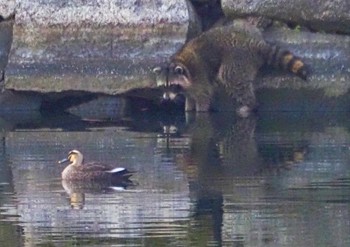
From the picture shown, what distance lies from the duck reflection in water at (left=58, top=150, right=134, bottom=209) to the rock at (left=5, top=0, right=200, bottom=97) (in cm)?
675

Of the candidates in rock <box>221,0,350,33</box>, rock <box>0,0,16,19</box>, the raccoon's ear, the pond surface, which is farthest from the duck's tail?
rock <box>0,0,16,19</box>

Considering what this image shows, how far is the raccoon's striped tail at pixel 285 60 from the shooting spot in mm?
18688

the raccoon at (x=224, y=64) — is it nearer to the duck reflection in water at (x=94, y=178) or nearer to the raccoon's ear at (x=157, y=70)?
the raccoon's ear at (x=157, y=70)

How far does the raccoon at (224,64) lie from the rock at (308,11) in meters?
0.54

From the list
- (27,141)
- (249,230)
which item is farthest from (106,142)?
(249,230)

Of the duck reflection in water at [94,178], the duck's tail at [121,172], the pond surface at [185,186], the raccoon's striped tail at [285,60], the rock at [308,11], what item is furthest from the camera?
the rock at [308,11]

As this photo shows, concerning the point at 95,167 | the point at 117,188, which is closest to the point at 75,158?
the point at 95,167

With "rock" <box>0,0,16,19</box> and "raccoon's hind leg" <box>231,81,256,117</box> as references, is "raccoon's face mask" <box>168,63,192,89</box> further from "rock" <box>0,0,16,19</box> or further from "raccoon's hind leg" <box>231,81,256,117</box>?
"rock" <box>0,0,16,19</box>

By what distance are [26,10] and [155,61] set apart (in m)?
1.92

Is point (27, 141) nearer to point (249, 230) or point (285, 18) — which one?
point (285, 18)

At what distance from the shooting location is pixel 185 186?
11.8 m

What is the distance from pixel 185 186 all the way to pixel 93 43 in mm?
7675

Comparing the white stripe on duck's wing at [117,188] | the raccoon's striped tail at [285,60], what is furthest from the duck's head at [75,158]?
the raccoon's striped tail at [285,60]

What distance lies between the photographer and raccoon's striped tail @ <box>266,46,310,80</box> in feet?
61.3
